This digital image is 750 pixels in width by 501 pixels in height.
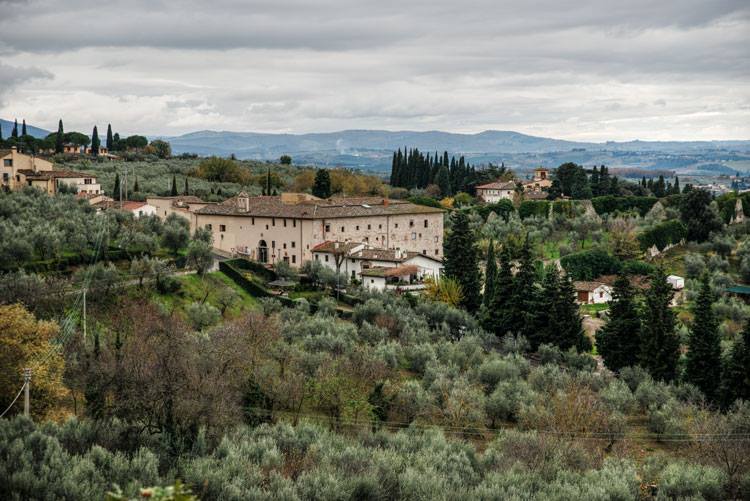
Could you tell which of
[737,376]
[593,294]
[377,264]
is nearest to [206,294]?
[377,264]

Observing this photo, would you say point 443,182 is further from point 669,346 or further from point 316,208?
point 669,346

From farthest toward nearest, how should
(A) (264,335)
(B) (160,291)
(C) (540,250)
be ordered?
(C) (540,250)
(B) (160,291)
(A) (264,335)

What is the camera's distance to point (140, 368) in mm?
19328

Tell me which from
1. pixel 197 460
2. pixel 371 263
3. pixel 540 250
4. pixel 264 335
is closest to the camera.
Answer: pixel 197 460

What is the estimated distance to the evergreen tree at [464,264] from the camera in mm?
47812

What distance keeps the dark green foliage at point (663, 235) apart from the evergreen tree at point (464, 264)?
1073 inches

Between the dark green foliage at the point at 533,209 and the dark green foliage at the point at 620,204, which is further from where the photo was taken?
the dark green foliage at the point at 620,204

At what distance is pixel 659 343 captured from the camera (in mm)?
33594

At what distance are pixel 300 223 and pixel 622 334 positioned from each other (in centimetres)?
2521

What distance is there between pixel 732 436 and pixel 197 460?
15673mm

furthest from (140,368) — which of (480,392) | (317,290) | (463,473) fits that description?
(317,290)

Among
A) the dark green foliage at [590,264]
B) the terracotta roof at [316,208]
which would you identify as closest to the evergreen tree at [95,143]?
the terracotta roof at [316,208]

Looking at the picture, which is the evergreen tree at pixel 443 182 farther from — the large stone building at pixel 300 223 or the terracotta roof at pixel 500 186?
the large stone building at pixel 300 223

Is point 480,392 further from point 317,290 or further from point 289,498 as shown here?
point 317,290
